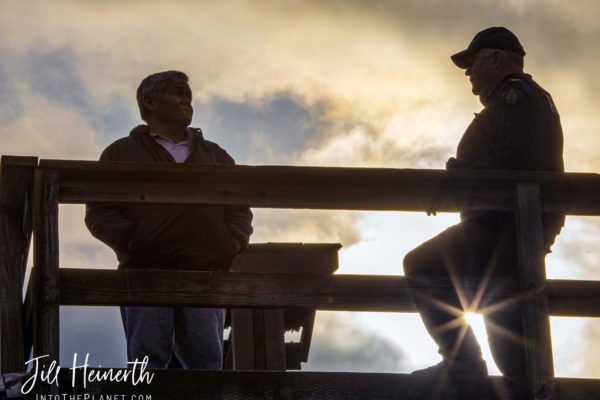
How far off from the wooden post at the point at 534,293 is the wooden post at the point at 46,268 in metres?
2.37

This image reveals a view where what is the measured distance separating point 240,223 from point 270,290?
4.53ft

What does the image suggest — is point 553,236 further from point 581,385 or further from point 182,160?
point 182,160

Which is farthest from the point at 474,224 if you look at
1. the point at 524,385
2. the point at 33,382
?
the point at 33,382

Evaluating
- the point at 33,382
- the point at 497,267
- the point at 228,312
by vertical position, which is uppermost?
the point at 228,312

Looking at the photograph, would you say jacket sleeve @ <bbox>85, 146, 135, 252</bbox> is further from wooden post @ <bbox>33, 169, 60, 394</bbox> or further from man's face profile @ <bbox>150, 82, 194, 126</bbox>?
wooden post @ <bbox>33, 169, 60, 394</bbox>

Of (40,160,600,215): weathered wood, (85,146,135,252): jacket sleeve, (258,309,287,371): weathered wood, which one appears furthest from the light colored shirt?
(258,309,287,371): weathered wood

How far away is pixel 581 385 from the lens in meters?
7.68

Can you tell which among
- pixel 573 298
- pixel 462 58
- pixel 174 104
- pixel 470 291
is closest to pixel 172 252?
pixel 174 104

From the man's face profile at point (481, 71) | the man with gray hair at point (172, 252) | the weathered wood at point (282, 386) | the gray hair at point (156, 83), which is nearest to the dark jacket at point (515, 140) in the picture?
the man's face profile at point (481, 71)

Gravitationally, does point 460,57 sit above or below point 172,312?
above

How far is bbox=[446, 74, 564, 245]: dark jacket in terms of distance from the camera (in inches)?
325

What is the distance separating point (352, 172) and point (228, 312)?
158 inches

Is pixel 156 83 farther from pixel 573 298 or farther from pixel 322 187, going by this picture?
pixel 573 298

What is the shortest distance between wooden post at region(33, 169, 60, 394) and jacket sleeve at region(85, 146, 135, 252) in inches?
41.6
